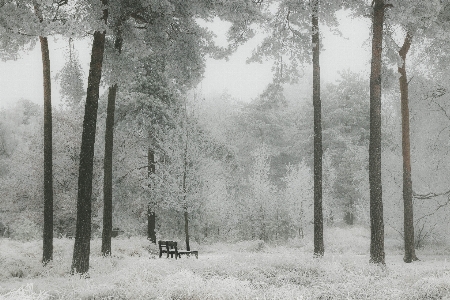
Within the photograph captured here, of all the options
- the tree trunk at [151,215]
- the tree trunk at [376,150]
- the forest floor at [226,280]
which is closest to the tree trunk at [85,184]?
the forest floor at [226,280]

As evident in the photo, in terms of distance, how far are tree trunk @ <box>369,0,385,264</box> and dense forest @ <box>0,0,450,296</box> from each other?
37 millimetres

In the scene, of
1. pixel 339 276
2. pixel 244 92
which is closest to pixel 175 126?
pixel 339 276

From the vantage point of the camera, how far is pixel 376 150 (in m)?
11.4

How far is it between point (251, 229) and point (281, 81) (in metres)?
15.3

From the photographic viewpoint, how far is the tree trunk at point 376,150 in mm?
11258

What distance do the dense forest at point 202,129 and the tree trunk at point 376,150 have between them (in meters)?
0.04

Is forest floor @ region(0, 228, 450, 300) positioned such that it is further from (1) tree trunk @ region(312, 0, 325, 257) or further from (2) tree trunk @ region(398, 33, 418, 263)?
(2) tree trunk @ region(398, 33, 418, 263)

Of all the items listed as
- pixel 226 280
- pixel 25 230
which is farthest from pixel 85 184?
pixel 25 230

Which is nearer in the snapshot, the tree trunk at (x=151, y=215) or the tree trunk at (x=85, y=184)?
the tree trunk at (x=85, y=184)

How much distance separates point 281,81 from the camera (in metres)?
15.7

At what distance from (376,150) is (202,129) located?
10.6 metres

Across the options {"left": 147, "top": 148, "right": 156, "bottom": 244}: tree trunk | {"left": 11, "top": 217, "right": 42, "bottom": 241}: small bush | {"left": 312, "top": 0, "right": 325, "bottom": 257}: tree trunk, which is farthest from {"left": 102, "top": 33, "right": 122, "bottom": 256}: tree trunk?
{"left": 11, "top": 217, "right": 42, "bottom": 241}: small bush

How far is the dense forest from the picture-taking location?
10648 mm

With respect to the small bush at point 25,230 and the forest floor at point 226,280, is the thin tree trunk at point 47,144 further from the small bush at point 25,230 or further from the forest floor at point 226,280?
the small bush at point 25,230
